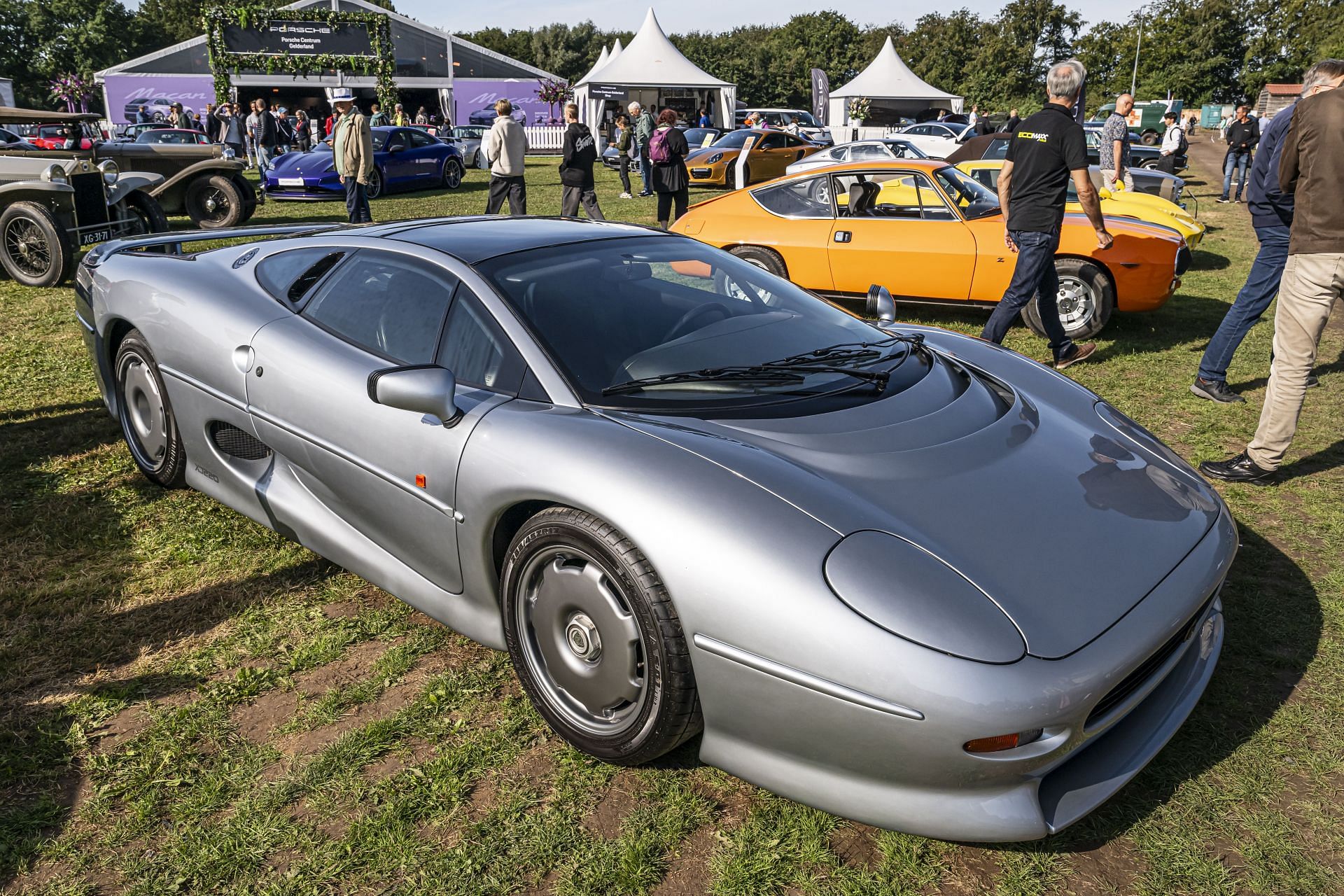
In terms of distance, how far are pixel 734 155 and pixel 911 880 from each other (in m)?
18.4

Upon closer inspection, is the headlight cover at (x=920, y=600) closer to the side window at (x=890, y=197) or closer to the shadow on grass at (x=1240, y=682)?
the shadow on grass at (x=1240, y=682)

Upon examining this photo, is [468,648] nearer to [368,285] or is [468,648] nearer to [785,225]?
[368,285]

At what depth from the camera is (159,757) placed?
244cm

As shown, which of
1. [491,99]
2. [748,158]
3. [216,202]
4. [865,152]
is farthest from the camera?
[491,99]

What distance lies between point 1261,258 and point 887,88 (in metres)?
33.0

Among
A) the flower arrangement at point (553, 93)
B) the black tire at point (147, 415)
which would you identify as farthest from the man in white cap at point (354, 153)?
the flower arrangement at point (553, 93)

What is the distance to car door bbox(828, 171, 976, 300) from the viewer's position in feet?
23.3

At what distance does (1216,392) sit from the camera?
5590 millimetres

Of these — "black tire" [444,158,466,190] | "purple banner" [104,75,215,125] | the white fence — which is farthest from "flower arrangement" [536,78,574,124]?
"black tire" [444,158,466,190]

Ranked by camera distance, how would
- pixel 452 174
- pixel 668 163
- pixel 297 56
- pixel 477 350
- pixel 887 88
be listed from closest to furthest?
pixel 477 350, pixel 668 163, pixel 452 174, pixel 887 88, pixel 297 56

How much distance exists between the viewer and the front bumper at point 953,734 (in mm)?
1825

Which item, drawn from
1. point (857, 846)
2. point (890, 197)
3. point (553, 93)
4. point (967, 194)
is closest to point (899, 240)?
point (890, 197)

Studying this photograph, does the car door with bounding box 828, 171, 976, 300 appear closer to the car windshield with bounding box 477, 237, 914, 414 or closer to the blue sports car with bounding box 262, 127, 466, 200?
the car windshield with bounding box 477, 237, 914, 414

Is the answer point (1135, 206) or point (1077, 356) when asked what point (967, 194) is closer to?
point (1077, 356)
